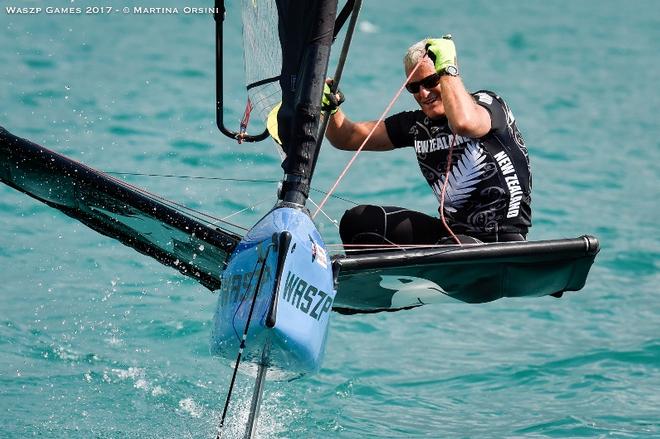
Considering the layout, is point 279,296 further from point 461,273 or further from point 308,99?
point 461,273

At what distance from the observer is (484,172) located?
3.86m

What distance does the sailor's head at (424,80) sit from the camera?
12.1 ft

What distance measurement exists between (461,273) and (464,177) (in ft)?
1.51

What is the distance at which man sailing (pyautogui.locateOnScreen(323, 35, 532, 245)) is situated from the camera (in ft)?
12.4

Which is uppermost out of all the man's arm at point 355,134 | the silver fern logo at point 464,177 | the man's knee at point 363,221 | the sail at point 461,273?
the man's arm at point 355,134

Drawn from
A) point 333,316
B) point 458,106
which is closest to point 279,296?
point 458,106

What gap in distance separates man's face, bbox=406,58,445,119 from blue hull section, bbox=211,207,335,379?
2.54 ft

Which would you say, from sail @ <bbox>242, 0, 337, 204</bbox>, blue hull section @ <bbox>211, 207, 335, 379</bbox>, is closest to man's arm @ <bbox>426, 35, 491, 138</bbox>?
sail @ <bbox>242, 0, 337, 204</bbox>

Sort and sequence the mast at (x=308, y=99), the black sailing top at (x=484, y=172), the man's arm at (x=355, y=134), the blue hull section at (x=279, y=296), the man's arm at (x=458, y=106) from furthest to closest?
the man's arm at (x=355, y=134) → the black sailing top at (x=484, y=172) → the man's arm at (x=458, y=106) → the mast at (x=308, y=99) → the blue hull section at (x=279, y=296)

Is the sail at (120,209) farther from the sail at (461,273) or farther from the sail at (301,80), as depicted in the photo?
the sail at (461,273)

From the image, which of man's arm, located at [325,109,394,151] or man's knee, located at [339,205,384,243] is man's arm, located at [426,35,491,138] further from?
man's arm, located at [325,109,394,151]

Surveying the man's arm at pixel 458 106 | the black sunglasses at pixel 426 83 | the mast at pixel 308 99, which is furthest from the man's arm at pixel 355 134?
the mast at pixel 308 99

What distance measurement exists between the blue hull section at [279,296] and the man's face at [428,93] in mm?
775

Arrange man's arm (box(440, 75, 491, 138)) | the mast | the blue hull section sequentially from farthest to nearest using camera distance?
man's arm (box(440, 75, 491, 138)) < the mast < the blue hull section
